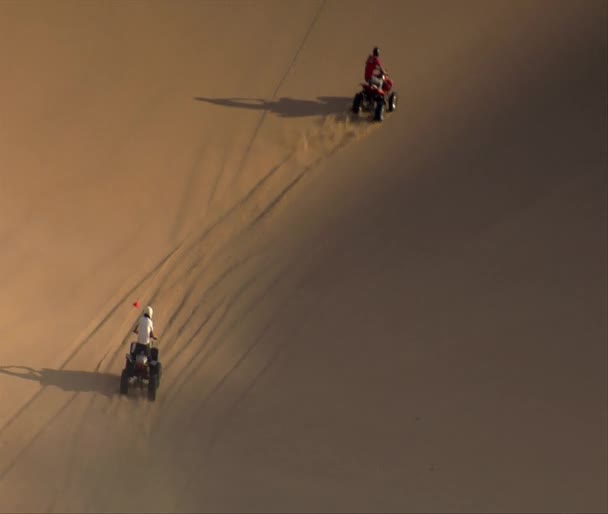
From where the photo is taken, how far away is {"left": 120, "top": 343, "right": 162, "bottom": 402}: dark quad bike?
39.7 feet

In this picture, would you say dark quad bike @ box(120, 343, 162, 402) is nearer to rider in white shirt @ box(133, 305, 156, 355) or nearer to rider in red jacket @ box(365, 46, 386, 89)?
rider in white shirt @ box(133, 305, 156, 355)

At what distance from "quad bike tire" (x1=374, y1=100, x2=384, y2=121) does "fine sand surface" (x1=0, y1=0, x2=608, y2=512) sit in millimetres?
123

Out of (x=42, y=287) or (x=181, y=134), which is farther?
(x=181, y=134)

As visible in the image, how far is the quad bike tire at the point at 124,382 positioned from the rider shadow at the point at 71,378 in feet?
0.47

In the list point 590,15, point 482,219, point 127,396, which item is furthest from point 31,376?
point 590,15

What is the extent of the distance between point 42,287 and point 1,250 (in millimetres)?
769

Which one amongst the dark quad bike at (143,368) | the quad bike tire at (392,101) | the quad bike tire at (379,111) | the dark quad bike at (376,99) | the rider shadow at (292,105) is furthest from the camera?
the rider shadow at (292,105)

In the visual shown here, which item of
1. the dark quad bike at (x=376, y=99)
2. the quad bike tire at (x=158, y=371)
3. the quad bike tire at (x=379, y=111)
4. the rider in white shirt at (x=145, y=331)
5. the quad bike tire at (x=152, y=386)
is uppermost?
the dark quad bike at (x=376, y=99)

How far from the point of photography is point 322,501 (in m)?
11.3

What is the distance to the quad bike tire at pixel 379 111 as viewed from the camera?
15.5 meters

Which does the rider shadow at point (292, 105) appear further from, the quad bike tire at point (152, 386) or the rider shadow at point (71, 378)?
the quad bike tire at point (152, 386)

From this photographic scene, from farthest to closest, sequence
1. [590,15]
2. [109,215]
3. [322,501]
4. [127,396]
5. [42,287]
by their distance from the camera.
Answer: [590,15] → [109,215] → [42,287] → [127,396] → [322,501]

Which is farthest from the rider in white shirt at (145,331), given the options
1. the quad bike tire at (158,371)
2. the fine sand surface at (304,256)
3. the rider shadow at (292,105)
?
the rider shadow at (292,105)

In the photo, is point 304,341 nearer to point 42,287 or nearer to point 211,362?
point 211,362
